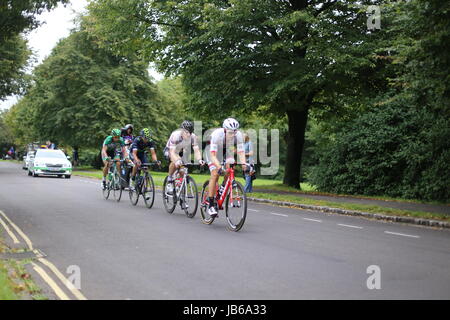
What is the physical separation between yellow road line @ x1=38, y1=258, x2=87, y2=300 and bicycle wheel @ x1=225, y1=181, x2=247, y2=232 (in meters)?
3.84

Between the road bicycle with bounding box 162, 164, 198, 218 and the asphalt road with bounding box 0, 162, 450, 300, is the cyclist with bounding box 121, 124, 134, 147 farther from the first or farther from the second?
the road bicycle with bounding box 162, 164, 198, 218

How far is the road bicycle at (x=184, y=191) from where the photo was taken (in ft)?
39.5

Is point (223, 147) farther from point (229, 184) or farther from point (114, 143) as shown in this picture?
point (114, 143)

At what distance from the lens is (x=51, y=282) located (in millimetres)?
5988

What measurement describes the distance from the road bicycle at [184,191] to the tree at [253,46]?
21.9ft

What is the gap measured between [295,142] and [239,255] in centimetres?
1592

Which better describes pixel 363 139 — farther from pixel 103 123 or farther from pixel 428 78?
pixel 103 123

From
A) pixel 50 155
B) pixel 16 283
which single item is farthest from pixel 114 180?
pixel 50 155

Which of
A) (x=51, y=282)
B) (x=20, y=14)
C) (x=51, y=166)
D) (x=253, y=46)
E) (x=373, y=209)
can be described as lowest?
(x=51, y=282)

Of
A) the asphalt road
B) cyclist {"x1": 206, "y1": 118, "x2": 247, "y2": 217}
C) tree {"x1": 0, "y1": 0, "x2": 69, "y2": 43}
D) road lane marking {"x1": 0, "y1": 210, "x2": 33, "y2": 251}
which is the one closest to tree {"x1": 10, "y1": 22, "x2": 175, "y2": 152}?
tree {"x1": 0, "y1": 0, "x2": 69, "y2": 43}

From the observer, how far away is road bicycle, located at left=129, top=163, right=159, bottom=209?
1411cm

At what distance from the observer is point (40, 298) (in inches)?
205

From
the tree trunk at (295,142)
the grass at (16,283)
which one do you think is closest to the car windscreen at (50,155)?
the tree trunk at (295,142)
